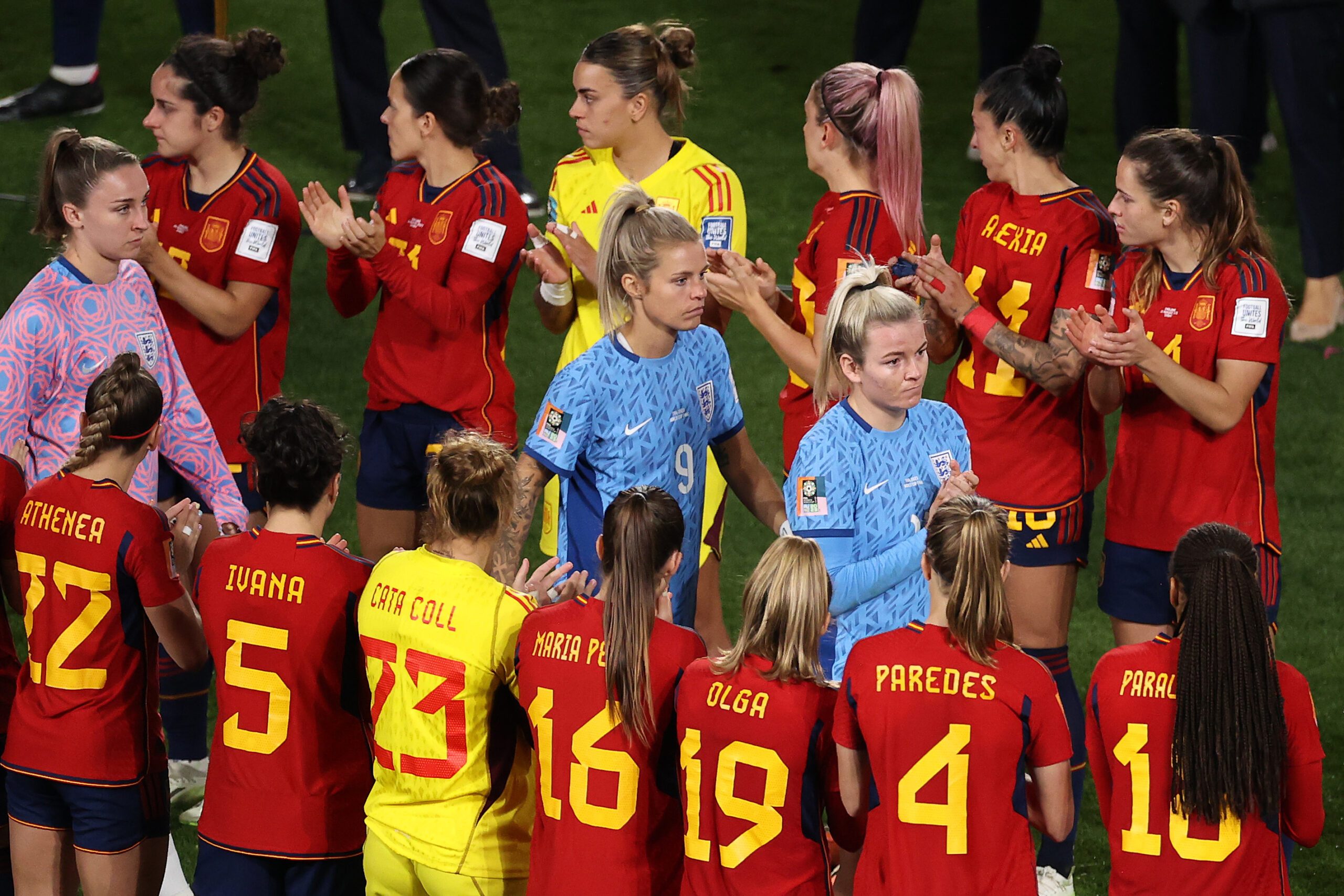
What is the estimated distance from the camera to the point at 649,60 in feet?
15.7

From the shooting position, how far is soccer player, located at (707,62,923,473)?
440 cm

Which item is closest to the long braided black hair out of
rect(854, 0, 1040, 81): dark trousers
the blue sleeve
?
the blue sleeve

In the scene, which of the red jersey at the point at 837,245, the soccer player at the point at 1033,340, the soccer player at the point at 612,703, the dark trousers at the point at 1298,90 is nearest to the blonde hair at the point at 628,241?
the red jersey at the point at 837,245

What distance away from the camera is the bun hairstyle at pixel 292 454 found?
11.0 ft

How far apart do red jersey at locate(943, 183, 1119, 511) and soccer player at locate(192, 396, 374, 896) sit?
2005mm

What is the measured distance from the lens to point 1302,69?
7977 mm

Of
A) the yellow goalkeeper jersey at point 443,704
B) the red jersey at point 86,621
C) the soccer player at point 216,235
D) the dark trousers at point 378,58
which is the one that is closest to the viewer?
the yellow goalkeeper jersey at point 443,704

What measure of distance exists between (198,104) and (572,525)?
6.48ft

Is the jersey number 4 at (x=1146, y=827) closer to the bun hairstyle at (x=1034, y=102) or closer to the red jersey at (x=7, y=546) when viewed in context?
the bun hairstyle at (x=1034, y=102)

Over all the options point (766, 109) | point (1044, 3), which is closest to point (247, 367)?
point (766, 109)

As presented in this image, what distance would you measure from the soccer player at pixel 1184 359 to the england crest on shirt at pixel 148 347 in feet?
8.43

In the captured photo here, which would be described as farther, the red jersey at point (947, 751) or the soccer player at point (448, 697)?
the soccer player at point (448, 697)

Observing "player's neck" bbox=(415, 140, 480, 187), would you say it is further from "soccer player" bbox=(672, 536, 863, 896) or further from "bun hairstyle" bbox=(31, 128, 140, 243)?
"soccer player" bbox=(672, 536, 863, 896)

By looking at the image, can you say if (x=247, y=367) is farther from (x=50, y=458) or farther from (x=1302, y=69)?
(x=1302, y=69)
